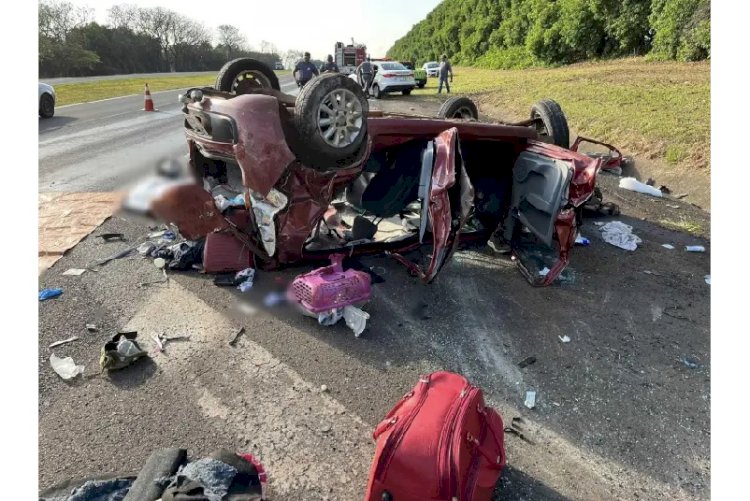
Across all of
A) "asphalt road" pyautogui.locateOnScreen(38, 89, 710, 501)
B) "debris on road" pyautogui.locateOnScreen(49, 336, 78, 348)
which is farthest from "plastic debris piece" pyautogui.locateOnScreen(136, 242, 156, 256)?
"debris on road" pyautogui.locateOnScreen(49, 336, 78, 348)

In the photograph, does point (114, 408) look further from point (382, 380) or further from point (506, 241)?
point (506, 241)

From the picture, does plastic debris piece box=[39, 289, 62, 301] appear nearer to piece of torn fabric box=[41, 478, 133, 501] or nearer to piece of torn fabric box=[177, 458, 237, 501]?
piece of torn fabric box=[41, 478, 133, 501]

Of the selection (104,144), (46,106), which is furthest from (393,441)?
(46,106)

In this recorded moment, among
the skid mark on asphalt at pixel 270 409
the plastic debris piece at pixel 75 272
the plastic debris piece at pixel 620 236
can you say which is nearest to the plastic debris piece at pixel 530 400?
the skid mark on asphalt at pixel 270 409

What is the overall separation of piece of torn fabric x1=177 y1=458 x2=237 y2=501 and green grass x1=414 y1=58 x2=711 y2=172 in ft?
25.9

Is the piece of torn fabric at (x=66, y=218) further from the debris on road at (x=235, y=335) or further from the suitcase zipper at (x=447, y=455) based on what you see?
the suitcase zipper at (x=447, y=455)

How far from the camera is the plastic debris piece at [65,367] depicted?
10.0 feet

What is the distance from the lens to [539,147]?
459 cm

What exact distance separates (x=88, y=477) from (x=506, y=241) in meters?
3.86

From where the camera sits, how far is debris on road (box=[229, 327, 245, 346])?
3.46 m

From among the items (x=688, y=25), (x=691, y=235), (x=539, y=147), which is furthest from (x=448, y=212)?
(x=688, y=25)

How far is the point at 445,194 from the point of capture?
3.65 meters

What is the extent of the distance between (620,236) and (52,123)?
12780mm

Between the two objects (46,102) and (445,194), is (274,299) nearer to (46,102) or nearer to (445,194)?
(445,194)
